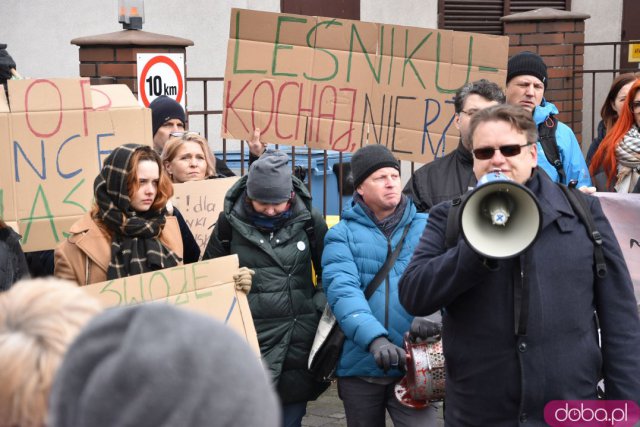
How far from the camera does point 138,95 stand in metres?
7.33

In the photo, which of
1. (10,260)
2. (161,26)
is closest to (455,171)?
(10,260)

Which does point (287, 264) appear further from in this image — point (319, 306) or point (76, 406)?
point (76, 406)

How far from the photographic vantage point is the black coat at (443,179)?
489 cm

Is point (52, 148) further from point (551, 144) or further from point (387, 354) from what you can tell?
point (551, 144)

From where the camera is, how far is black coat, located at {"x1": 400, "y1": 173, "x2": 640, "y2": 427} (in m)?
3.20

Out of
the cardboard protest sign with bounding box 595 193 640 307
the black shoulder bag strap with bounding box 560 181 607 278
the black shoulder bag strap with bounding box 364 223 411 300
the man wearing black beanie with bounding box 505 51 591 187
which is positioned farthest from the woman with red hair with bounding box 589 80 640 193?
the black shoulder bag strap with bounding box 560 181 607 278

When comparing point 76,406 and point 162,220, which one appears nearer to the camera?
point 76,406

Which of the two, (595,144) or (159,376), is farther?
(595,144)

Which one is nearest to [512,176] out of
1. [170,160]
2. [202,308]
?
[202,308]

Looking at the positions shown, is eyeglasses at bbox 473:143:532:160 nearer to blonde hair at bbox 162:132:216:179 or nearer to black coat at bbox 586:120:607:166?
blonde hair at bbox 162:132:216:179

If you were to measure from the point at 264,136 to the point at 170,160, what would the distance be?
64 cm

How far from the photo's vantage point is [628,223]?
479cm

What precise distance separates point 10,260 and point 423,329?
1627 mm

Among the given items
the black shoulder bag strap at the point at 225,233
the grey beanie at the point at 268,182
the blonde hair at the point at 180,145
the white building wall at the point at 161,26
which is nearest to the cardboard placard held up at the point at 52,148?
the blonde hair at the point at 180,145
